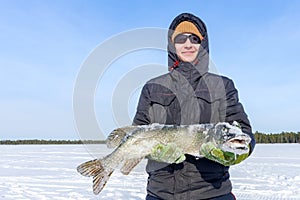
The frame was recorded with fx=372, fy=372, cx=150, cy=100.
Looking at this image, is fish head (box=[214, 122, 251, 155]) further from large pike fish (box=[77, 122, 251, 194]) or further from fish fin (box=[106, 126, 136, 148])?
fish fin (box=[106, 126, 136, 148])

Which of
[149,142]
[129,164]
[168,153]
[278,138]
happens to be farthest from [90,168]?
[278,138]

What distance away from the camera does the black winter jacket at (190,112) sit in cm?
221

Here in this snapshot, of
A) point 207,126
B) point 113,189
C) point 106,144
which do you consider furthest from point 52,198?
point 207,126

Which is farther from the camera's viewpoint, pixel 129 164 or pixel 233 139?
pixel 129 164

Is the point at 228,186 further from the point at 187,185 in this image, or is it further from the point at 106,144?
the point at 106,144

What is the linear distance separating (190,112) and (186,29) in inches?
24.2

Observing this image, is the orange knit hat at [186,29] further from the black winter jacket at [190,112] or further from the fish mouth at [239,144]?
the fish mouth at [239,144]

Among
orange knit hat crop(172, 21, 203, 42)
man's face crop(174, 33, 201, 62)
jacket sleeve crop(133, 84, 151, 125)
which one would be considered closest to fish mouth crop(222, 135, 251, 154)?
jacket sleeve crop(133, 84, 151, 125)

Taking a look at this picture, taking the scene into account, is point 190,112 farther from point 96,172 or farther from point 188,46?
point 96,172

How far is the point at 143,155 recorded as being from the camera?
2258 millimetres

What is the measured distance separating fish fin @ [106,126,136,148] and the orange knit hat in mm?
752

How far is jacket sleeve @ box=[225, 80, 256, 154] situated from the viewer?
7.34 ft

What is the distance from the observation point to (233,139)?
200 centimetres

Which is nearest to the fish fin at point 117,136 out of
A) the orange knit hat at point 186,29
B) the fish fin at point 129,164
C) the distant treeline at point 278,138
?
the fish fin at point 129,164
